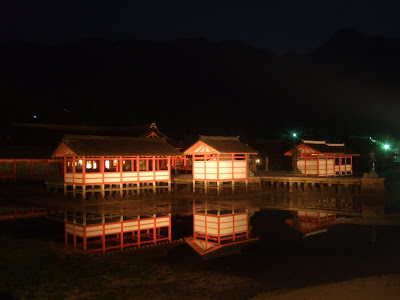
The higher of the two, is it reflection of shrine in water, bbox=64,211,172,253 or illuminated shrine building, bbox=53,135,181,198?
illuminated shrine building, bbox=53,135,181,198

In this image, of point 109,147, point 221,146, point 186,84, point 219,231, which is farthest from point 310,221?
point 186,84

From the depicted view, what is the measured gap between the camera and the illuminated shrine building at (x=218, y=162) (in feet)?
109

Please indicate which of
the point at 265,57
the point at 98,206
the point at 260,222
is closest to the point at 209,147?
the point at 98,206

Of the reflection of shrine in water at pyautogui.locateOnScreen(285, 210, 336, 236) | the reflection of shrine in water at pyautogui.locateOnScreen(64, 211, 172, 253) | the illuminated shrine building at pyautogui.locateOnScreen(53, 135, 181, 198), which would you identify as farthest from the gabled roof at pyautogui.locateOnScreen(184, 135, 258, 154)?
the reflection of shrine in water at pyautogui.locateOnScreen(64, 211, 172, 253)

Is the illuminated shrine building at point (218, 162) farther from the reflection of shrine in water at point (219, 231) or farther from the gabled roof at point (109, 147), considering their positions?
the reflection of shrine in water at point (219, 231)

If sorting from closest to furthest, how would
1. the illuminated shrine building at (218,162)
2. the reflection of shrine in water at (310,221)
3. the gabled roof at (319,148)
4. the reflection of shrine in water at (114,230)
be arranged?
1. the reflection of shrine in water at (114,230)
2. the reflection of shrine in water at (310,221)
3. the illuminated shrine building at (218,162)
4. the gabled roof at (319,148)

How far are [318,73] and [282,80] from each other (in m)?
14.7

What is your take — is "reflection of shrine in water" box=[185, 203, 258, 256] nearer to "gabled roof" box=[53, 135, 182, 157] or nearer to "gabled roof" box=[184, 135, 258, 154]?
"gabled roof" box=[184, 135, 258, 154]

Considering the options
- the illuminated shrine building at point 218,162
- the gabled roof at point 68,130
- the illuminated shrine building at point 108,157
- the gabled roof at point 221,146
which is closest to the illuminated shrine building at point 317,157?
the gabled roof at point 221,146

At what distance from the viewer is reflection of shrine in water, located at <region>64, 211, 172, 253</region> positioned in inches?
639

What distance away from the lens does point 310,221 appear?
2161 centimetres

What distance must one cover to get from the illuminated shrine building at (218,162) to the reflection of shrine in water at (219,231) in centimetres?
750

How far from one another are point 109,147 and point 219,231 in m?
15.0

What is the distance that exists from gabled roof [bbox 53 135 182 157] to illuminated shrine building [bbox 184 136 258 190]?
6.93 ft
